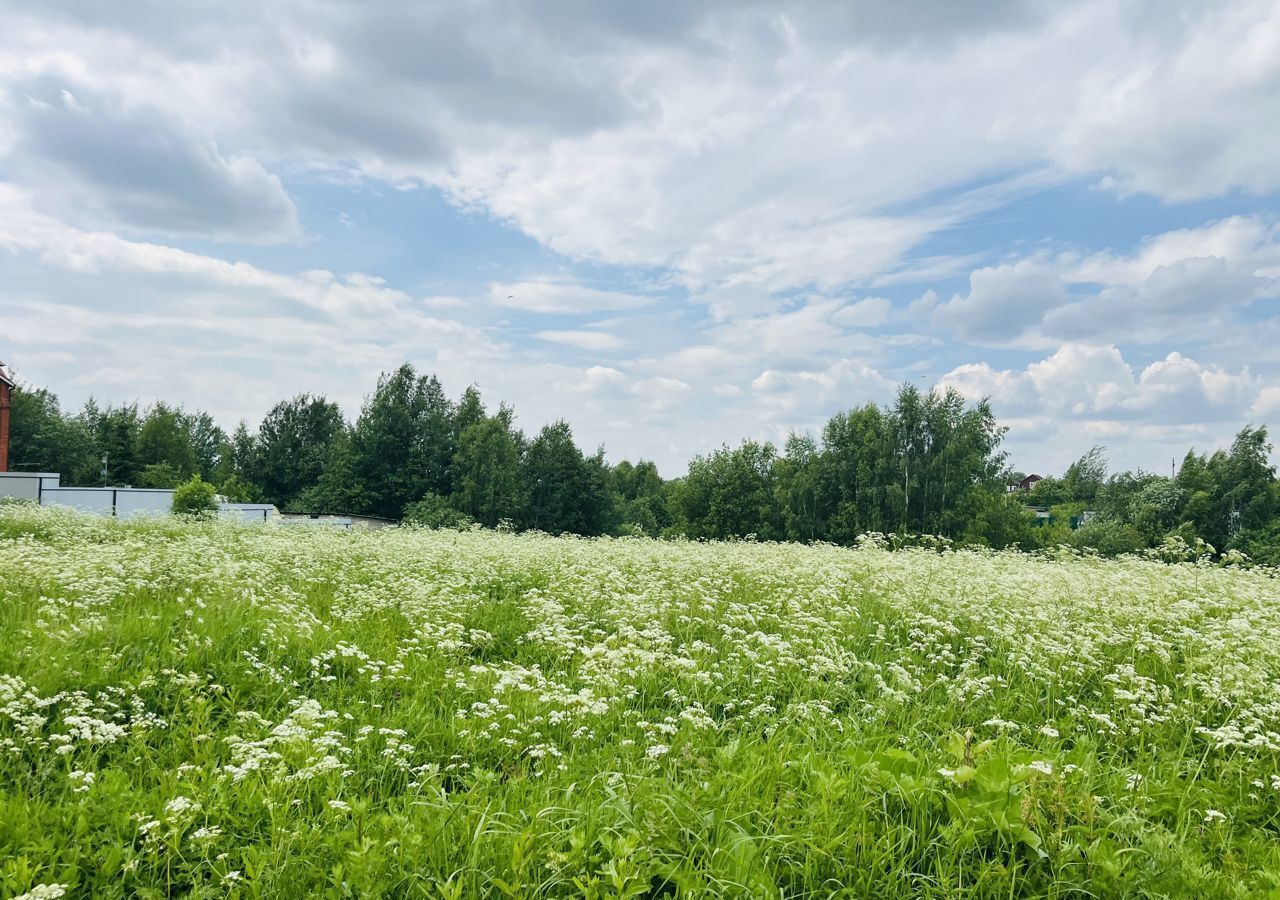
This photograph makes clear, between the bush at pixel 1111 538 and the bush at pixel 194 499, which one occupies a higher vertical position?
the bush at pixel 194 499

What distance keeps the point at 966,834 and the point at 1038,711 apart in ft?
11.1

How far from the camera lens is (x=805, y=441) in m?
52.2

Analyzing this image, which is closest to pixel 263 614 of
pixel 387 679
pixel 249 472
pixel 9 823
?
pixel 387 679

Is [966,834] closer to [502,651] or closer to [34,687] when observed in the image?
[502,651]

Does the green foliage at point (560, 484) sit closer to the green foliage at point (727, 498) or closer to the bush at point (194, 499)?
the green foliage at point (727, 498)

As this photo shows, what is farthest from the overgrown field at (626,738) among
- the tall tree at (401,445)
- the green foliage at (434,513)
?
the tall tree at (401,445)

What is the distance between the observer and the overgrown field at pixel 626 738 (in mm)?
3387

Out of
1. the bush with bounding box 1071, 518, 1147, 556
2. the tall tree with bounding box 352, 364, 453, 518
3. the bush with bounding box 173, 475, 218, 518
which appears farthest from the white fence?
the bush with bounding box 1071, 518, 1147, 556

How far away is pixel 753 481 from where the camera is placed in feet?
167

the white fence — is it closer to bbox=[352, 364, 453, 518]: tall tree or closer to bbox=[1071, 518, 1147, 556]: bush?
bbox=[352, 364, 453, 518]: tall tree

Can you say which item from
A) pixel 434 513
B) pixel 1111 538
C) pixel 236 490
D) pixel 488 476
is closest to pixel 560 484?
pixel 488 476

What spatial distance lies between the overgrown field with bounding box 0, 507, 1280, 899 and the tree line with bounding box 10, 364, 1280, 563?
106 ft

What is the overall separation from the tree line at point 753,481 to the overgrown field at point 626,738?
32.2m

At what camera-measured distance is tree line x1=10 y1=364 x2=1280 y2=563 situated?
145 ft
